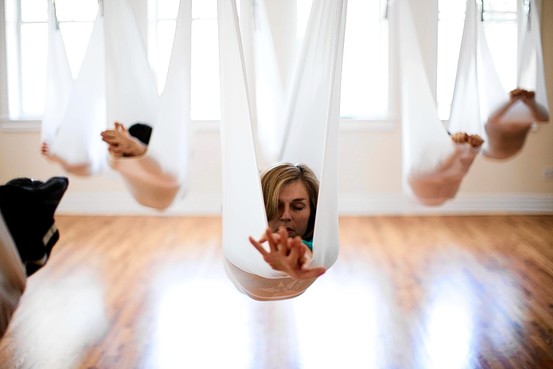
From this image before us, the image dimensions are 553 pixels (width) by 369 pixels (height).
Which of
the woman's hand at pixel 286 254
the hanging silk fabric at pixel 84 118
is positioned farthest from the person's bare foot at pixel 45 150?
the woman's hand at pixel 286 254

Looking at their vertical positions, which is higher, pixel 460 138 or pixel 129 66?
pixel 129 66

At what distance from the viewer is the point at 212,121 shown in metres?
4.58

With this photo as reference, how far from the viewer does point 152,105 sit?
8.13 ft

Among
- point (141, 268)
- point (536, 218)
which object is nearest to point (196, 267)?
point (141, 268)

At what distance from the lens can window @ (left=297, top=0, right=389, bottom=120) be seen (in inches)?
179

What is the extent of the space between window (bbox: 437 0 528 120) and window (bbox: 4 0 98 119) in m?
2.28

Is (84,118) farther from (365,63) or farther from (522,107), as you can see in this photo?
(365,63)

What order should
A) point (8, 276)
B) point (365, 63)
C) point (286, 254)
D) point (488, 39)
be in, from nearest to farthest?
point (286, 254) < point (8, 276) < point (488, 39) < point (365, 63)

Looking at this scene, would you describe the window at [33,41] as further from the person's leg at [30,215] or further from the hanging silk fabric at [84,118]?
the person's leg at [30,215]

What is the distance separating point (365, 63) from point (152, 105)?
7.89 ft

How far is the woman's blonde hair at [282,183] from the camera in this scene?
209 cm

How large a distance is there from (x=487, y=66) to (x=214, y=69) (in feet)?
7.59

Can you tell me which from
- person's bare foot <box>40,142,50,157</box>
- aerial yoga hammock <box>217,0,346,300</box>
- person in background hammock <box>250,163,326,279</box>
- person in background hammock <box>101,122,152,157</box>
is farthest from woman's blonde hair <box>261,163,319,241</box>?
person's bare foot <box>40,142,50,157</box>

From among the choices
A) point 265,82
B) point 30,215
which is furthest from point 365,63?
point 30,215
